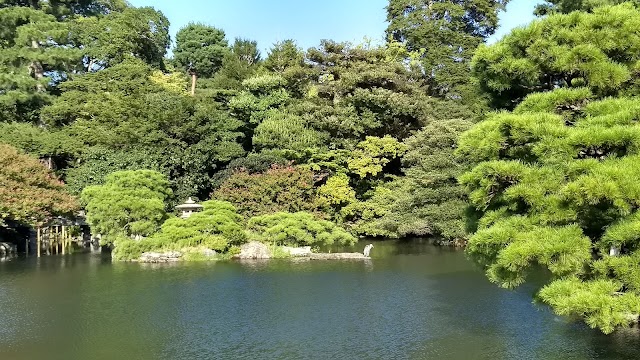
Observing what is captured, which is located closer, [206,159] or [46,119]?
[206,159]

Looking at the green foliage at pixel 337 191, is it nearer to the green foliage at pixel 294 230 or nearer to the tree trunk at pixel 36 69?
the green foliage at pixel 294 230

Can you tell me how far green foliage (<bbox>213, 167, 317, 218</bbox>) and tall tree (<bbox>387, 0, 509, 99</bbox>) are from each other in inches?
345

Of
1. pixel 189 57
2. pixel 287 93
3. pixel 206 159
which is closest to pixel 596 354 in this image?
pixel 206 159

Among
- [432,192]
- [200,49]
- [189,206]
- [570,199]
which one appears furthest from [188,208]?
[200,49]

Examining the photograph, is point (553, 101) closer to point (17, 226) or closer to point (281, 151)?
point (281, 151)

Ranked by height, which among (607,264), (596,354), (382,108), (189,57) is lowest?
(596,354)

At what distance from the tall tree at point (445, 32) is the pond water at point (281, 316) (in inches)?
477

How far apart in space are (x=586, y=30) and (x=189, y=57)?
1054 inches

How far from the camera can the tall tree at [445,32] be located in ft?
76.6

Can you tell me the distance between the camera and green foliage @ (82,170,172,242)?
14.5m

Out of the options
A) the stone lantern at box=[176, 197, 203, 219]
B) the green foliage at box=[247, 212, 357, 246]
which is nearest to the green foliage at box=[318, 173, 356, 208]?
the green foliage at box=[247, 212, 357, 246]

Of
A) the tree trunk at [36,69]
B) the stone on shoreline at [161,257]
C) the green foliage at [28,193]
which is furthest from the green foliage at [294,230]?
the tree trunk at [36,69]

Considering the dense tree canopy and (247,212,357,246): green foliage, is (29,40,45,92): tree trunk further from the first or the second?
(247,212,357,246): green foliage

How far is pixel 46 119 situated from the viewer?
19.5 m
